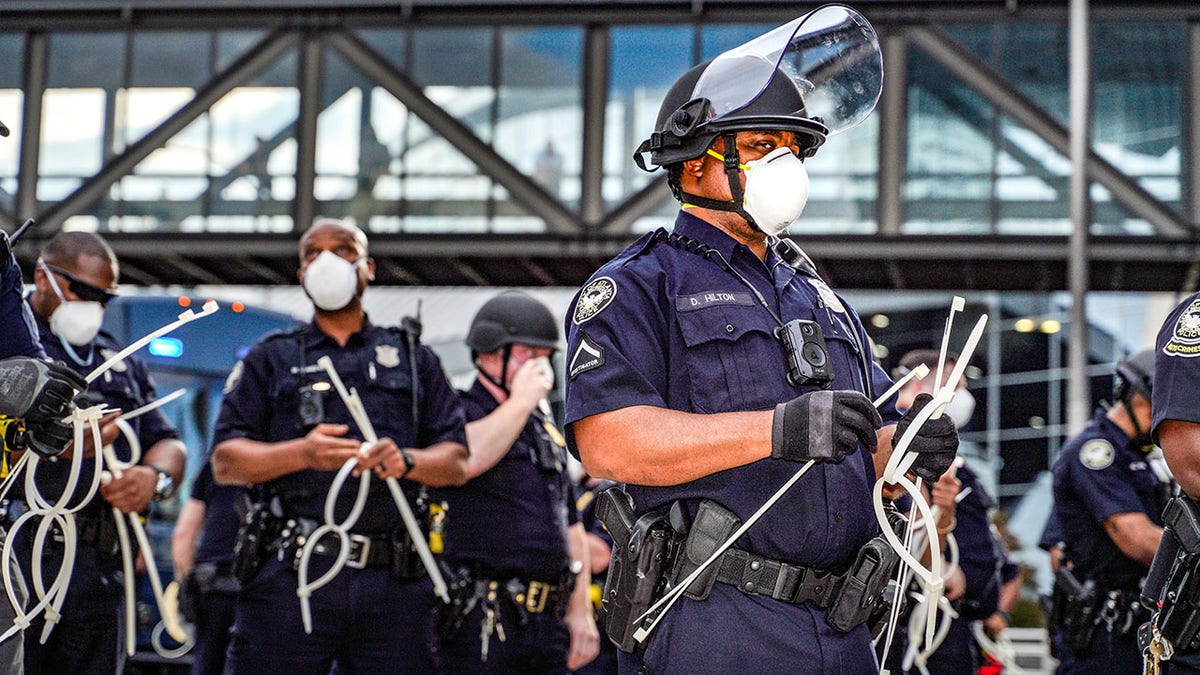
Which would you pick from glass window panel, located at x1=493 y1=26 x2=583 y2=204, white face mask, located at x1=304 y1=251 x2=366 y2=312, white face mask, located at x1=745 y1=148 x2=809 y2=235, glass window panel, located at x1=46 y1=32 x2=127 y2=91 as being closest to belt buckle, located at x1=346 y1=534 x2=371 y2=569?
white face mask, located at x1=304 y1=251 x2=366 y2=312

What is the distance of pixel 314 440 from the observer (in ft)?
20.2

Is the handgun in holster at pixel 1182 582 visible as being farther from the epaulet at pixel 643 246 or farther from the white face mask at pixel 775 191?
the epaulet at pixel 643 246

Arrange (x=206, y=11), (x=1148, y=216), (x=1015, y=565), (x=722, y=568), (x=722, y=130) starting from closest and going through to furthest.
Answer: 1. (x=722, y=568)
2. (x=722, y=130)
3. (x=1015, y=565)
4. (x=1148, y=216)
5. (x=206, y=11)

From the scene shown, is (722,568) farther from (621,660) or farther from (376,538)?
(376,538)

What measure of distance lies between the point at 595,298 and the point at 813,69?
105 cm

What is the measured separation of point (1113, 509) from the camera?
22.0ft

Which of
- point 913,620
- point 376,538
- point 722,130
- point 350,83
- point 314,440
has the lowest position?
point 913,620

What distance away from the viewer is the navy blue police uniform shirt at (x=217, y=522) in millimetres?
8656

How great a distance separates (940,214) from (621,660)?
50.5ft

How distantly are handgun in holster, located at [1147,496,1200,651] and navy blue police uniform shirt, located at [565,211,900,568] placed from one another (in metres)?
1.25

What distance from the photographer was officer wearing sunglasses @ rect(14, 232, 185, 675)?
639 centimetres

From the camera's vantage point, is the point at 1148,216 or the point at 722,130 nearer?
the point at 722,130

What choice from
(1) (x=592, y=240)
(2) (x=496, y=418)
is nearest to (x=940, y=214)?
(1) (x=592, y=240)

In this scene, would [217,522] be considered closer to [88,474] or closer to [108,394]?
[108,394]
